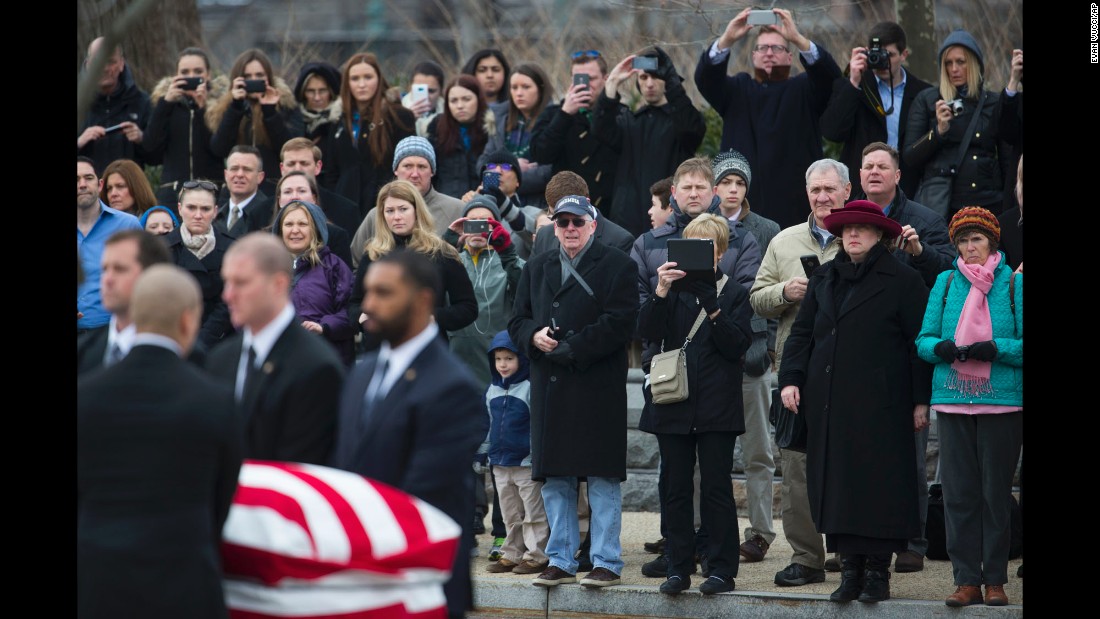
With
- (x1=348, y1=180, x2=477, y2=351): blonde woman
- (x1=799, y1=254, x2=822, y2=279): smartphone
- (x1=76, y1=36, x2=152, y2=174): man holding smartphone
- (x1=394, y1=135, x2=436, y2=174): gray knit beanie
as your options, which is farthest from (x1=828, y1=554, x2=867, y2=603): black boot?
(x1=76, y1=36, x2=152, y2=174): man holding smartphone

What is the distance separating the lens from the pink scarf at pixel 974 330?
29.3ft

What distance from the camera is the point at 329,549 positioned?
19.1 ft

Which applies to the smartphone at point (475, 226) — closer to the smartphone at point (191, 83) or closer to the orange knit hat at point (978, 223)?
the orange knit hat at point (978, 223)

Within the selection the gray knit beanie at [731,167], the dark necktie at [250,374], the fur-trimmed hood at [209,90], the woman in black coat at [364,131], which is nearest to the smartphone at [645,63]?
the gray knit beanie at [731,167]

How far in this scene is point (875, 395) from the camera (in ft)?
29.7

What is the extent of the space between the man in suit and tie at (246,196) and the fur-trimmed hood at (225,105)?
39.0 inches

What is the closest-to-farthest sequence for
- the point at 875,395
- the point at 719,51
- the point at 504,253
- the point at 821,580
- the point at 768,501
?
the point at 875,395
the point at 821,580
the point at 768,501
the point at 504,253
the point at 719,51

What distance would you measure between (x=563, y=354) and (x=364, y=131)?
4.06 meters

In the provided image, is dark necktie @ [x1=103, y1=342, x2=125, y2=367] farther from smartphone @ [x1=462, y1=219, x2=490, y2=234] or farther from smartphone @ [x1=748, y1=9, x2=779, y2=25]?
smartphone @ [x1=748, y1=9, x2=779, y2=25]

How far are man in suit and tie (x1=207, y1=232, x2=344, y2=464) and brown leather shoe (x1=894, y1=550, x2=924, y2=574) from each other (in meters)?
4.51
